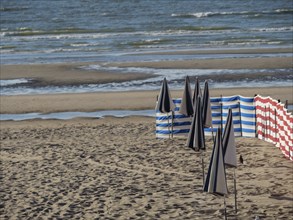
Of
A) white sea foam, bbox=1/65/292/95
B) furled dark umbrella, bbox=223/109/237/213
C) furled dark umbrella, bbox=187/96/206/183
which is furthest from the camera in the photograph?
white sea foam, bbox=1/65/292/95

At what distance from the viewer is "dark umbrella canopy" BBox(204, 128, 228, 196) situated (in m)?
13.8

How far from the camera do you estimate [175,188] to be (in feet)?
57.7

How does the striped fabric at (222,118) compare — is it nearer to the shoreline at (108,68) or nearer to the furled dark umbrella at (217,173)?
the furled dark umbrella at (217,173)

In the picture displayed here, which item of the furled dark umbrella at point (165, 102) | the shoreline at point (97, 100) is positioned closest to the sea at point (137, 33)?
the shoreline at point (97, 100)

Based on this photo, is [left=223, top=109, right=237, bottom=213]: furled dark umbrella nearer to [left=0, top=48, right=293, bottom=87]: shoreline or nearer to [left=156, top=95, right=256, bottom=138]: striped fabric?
[left=156, top=95, right=256, bottom=138]: striped fabric

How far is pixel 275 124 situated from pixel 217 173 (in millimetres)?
7735

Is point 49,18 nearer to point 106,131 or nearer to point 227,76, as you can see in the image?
point 227,76

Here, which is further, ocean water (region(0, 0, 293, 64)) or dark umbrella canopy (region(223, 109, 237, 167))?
ocean water (region(0, 0, 293, 64))

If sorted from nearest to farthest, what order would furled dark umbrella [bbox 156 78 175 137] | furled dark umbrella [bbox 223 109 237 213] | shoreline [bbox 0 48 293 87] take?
furled dark umbrella [bbox 223 109 237 213]
furled dark umbrella [bbox 156 78 175 137]
shoreline [bbox 0 48 293 87]

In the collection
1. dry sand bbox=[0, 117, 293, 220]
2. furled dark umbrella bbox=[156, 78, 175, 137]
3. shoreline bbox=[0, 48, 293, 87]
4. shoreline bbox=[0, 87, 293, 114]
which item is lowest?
dry sand bbox=[0, 117, 293, 220]

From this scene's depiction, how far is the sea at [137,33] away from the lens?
1432 inches

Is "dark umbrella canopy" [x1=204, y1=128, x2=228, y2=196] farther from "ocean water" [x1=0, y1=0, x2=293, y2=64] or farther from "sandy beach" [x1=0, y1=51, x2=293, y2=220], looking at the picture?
"ocean water" [x1=0, y1=0, x2=293, y2=64]

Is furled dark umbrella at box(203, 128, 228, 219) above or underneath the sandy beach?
above

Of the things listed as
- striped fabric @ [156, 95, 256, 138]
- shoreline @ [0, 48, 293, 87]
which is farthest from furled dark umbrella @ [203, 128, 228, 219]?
shoreline @ [0, 48, 293, 87]
